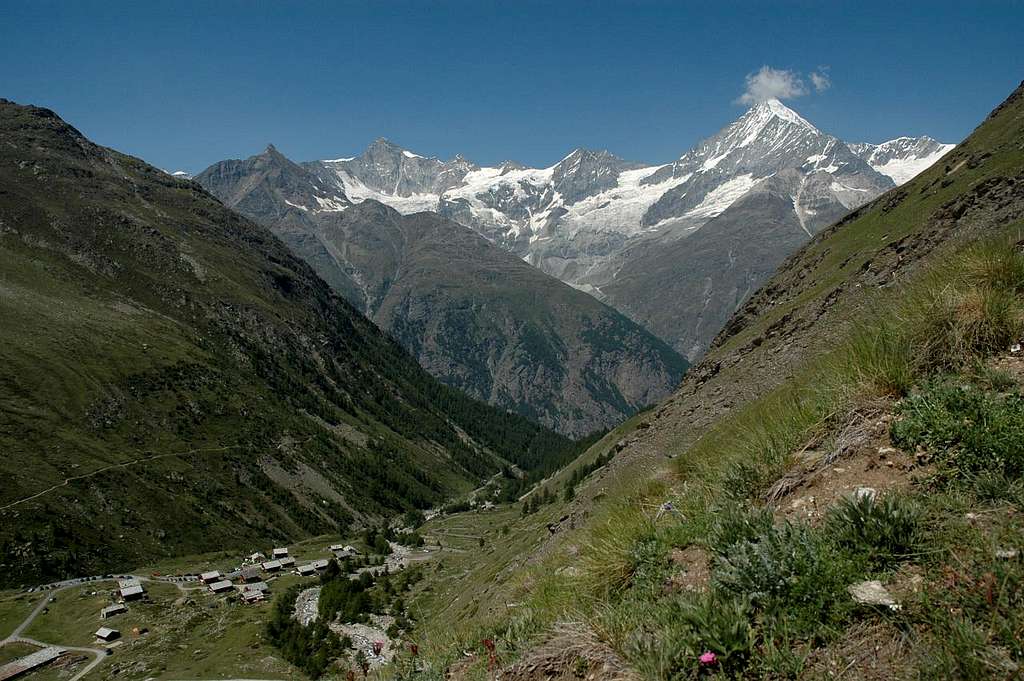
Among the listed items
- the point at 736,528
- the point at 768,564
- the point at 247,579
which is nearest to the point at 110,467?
the point at 247,579

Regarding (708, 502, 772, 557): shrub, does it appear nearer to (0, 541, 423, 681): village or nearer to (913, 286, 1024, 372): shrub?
(913, 286, 1024, 372): shrub

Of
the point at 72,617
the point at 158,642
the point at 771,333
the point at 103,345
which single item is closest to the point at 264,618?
the point at 158,642

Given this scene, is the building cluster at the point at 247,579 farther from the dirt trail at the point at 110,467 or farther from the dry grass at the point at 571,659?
the dry grass at the point at 571,659

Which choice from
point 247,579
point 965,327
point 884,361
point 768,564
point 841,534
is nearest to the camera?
point 768,564

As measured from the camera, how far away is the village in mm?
66000

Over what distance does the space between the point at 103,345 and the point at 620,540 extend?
751 feet

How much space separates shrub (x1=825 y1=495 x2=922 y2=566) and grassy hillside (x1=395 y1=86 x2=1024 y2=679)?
0.6 inches

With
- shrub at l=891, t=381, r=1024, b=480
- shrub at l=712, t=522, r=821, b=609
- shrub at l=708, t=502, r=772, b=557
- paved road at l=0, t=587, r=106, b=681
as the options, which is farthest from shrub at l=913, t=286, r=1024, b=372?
paved road at l=0, t=587, r=106, b=681

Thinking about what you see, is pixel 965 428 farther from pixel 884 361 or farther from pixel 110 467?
pixel 110 467

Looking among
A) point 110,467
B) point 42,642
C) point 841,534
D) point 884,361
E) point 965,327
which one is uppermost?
point 110,467

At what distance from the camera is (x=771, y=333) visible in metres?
54.3

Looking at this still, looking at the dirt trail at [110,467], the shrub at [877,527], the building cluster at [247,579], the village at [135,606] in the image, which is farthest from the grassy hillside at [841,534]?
the dirt trail at [110,467]

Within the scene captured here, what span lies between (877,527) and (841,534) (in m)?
0.32

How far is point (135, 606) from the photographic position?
80.6 metres
